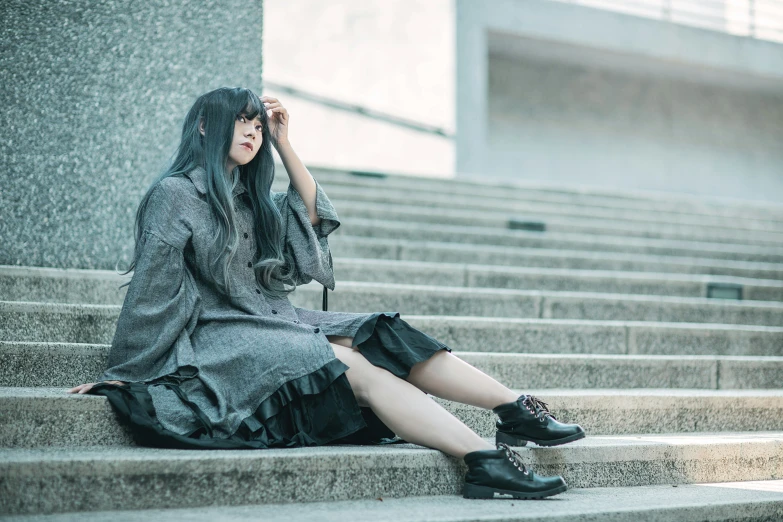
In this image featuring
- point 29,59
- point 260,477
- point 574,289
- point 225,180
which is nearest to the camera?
point 260,477

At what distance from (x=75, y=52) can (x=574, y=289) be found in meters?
3.07

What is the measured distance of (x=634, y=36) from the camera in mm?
12266

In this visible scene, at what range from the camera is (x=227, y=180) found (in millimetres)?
2986

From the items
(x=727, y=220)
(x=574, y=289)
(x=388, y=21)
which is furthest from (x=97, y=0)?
(x=388, y=21)

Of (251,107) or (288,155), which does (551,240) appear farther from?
(251,107)

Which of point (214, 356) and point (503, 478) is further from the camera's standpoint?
point (214, 356)

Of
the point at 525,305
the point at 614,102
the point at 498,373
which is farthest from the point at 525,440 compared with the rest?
the point at 614,102

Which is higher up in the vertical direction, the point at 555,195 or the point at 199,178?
the point at 555,195

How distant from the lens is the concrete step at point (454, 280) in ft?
12.2

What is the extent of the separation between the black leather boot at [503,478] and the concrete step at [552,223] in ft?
10.9

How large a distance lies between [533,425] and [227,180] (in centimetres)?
136

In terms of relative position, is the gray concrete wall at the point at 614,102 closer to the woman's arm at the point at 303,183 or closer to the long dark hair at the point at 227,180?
the woman's arm at the point at 303,183

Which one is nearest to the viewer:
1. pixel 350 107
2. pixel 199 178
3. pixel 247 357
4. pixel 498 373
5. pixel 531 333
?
pixel 247 357

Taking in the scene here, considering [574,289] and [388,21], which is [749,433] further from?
[388,21]
